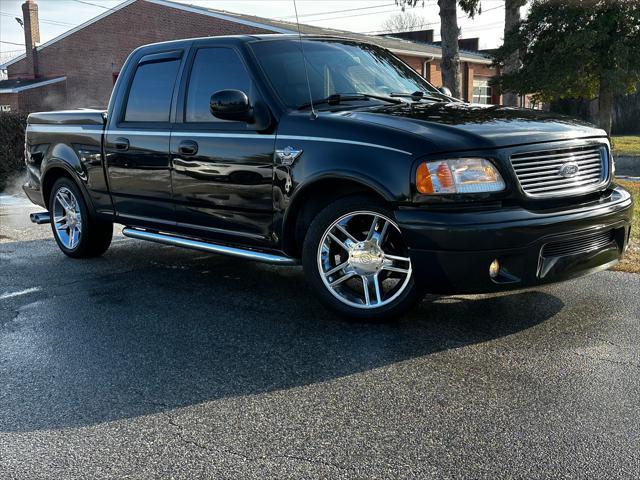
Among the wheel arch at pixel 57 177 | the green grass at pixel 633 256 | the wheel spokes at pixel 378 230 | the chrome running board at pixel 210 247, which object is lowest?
the green grass at pixel 633 256

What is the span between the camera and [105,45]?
1383 inches

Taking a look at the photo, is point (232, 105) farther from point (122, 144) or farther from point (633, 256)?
point (633, 256)

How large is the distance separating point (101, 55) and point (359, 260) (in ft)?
111

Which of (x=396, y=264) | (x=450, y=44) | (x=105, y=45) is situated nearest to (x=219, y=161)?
(x=396, y=264)

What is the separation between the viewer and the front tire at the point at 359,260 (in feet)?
14.8

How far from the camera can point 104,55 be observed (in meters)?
35.3

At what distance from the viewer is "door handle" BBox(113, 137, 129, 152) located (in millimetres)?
6176

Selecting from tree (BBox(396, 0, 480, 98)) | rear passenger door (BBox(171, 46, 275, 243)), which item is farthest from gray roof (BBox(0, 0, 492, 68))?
rear passenger door (BBox(171, 46, 275, 243))

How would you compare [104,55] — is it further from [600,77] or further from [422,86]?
[422,86]

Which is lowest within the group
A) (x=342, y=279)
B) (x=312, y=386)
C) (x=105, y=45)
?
(x=312, y=386)

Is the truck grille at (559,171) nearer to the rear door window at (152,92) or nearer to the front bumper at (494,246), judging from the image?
the front bumper at (494,246)

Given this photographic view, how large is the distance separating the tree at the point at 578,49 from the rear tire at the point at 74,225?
43.8 feet

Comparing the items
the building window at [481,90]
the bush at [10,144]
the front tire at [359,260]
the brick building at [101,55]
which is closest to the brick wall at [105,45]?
the brick building at [101,55]

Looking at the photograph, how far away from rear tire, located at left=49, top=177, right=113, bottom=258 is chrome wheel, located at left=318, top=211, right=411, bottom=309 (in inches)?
123
